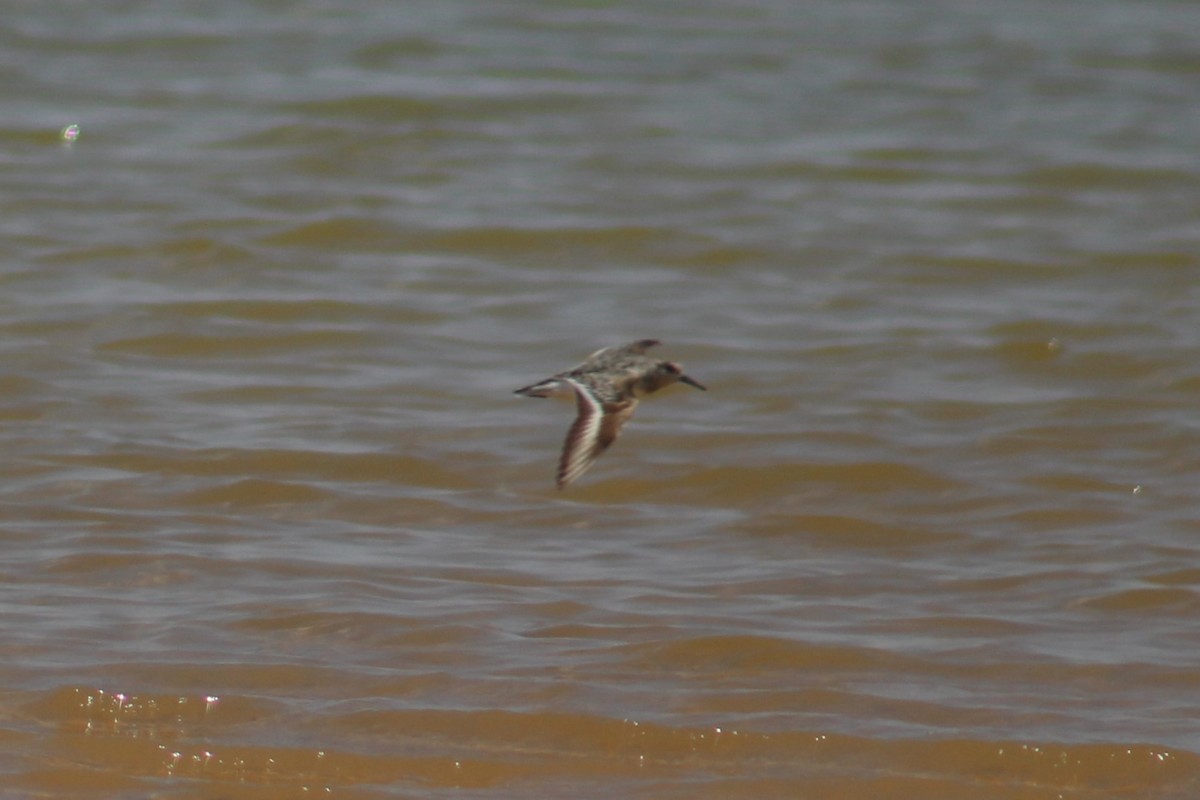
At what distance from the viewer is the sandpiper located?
414 cm

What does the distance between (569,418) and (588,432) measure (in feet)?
8.23

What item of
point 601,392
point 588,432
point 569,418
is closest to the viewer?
point 588,432

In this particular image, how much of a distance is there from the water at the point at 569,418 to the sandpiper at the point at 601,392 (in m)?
0.60

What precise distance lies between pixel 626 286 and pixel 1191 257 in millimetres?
2676

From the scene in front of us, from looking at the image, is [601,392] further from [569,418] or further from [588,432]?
[569,418]

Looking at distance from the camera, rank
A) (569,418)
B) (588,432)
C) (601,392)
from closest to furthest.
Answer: (588,432), (601,392), (569,418)

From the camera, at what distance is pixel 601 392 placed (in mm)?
4590

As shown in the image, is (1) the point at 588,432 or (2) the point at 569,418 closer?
(1) the point at 588,432

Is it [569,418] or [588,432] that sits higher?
[588,432]

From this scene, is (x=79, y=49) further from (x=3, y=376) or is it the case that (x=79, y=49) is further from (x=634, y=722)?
(x=634, y=722)

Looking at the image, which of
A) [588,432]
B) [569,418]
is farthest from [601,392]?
[569,418]

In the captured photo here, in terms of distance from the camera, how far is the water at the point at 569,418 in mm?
4211

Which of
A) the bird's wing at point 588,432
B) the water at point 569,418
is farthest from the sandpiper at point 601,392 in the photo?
the water at point 569,418

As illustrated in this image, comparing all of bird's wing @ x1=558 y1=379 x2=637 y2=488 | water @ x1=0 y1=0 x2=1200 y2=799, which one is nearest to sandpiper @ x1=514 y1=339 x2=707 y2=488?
bird's wing @ x1=558 y1=379 x2=637 y2=488
